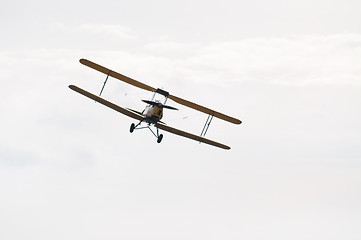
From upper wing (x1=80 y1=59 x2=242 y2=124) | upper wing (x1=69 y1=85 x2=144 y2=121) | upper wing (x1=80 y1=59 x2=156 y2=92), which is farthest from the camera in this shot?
upper wing (x1=80 y1=59 x2=156 y2=92)

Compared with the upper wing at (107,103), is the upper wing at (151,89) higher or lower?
higher

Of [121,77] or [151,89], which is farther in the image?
[151,89]

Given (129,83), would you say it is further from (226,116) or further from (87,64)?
(226,116)

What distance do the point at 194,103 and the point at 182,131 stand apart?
2420 millimetres

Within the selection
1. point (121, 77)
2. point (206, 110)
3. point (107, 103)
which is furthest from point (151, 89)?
point (206, 110)

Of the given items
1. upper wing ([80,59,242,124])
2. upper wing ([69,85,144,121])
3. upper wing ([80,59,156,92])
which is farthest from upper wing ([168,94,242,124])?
upper wing ([69,85,144,121])

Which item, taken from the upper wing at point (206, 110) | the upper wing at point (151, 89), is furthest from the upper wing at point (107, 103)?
the upper wing at point (206, 110)

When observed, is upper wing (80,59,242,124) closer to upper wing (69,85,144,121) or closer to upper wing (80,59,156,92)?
upper wing (80,59,156,92)

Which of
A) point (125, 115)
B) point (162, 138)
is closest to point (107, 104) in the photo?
point (125, 115)

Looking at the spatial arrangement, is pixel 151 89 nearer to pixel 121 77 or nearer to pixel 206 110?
pixel 121 77

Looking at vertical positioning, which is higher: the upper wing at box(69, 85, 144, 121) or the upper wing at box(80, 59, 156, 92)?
the upper wing at box(80, 59, 156, 92)

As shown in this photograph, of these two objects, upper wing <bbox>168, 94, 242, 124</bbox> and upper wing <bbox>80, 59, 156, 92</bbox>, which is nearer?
upper wing <bbox>80, 59, 156, 92</bbox>

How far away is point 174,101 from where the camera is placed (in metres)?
39.7

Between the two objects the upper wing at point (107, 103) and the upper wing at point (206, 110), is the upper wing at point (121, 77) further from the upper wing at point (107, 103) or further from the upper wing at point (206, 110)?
the upper wing at point (206, 110)
